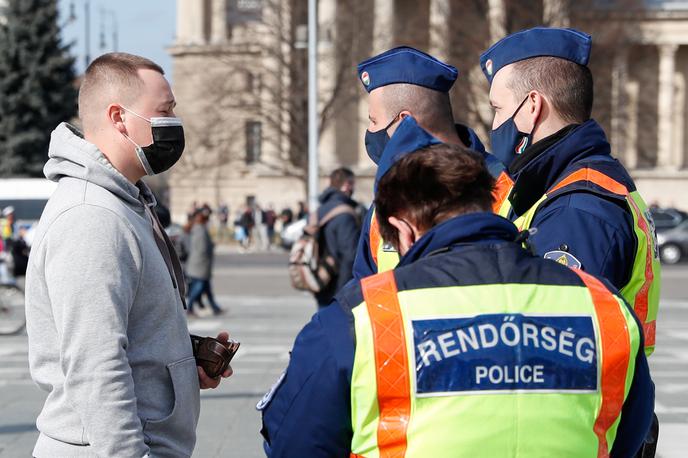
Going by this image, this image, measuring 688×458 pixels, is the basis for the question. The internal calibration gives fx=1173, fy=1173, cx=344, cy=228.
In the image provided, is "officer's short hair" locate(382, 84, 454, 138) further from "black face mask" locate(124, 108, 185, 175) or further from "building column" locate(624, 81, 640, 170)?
"building column" locate(624, 81, 640, 170)

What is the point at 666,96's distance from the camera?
7162 cm

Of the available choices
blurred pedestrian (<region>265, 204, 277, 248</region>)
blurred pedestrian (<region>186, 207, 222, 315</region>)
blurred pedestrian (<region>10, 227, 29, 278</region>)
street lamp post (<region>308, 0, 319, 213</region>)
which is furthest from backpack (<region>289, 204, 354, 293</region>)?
blurred pedestrian (<region>265, 204, 277, 248</region>)

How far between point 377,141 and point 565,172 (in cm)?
85

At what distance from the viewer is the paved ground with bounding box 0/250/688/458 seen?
26.2ft

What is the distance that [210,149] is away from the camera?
149ft

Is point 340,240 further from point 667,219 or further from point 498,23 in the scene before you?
Answer: point 498,23

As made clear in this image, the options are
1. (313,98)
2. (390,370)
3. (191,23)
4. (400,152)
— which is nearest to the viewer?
(390,370)

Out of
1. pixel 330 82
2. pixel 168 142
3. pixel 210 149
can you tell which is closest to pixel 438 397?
pixel 168 142

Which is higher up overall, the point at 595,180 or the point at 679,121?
the point at 679,121

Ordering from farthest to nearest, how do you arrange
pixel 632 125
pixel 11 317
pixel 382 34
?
pixel 632 125 → pixel 382 34 → pixel 11 317

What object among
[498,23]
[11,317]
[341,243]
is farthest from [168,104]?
[498,23]

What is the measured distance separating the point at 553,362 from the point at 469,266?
0.28 m

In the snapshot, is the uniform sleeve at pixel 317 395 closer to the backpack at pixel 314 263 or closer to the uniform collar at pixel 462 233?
the uniform collar at pixel 462 233

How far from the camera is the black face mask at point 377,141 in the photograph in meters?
4.46
